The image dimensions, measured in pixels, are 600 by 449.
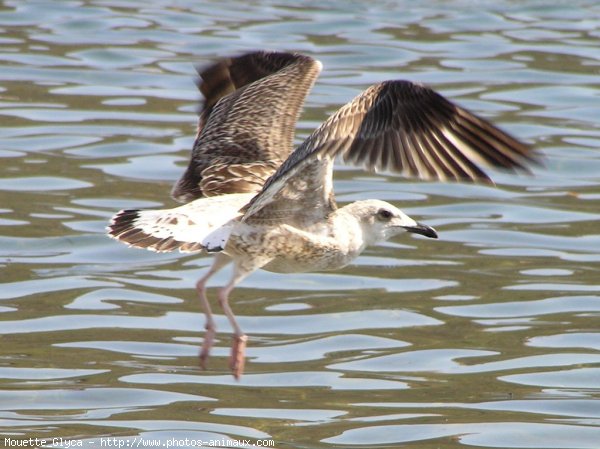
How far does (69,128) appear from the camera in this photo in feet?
46.2

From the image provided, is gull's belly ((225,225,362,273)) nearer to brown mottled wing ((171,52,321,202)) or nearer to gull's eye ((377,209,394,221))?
gull's eye ((377,209,394,221))

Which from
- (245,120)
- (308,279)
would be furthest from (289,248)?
(308,279)

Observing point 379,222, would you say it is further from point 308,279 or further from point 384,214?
point 308,279

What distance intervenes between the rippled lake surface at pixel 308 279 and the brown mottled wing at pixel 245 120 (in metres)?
1.16

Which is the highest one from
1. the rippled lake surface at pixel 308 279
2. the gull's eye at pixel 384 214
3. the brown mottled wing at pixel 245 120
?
the brown mottled wing at pixel 245 120

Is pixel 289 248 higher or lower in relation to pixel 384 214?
lower

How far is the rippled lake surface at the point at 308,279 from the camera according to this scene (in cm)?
834

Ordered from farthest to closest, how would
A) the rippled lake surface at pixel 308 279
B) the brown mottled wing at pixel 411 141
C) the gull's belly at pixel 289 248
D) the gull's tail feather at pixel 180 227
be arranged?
1. the rippled lake surface at pixel 308 279
2. the gull's belly at pixel 289 248
3. the gull's tail feather at pixel 180 227
4. the brown mottled wing at pixel 411 141

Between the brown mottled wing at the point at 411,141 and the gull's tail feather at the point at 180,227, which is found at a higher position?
the brown mottled wing at the point at 411,141

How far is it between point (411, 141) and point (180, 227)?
1.30 metres

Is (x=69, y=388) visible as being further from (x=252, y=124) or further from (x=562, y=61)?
(x=562, y=61)

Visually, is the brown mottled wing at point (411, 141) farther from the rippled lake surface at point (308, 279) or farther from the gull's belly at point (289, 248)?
the rippled lake surface at point (308, 279)

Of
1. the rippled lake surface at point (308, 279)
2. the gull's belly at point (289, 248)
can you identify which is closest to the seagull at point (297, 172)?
the gull's belly at point (289, 248)

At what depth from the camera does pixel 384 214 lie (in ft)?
27.9
